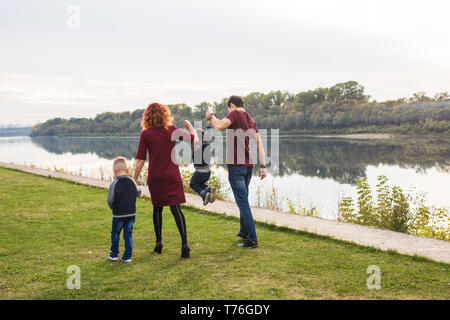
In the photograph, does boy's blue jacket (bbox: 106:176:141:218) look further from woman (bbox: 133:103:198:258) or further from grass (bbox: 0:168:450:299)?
grass (bbox: 0:168:450:299)

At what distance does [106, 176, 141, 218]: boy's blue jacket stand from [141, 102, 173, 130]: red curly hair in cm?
72

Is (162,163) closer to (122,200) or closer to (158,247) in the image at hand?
(122,200)

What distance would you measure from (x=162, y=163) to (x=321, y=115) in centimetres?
8064

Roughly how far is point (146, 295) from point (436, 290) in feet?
9.51

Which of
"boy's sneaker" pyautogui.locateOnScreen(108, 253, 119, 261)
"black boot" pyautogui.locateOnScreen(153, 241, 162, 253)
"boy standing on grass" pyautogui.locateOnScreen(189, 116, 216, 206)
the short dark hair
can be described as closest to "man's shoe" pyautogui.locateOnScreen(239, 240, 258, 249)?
"boy standing on grass" pyautogui.locateOnScreen(189, 116, 216, 206)

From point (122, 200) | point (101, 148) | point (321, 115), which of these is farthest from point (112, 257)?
point (321, 115)

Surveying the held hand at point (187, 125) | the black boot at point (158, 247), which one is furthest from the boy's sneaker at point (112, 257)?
the held hand at point (187, 125)

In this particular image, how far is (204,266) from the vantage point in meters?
4.54

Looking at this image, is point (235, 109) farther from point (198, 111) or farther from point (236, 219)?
point (198, 111)

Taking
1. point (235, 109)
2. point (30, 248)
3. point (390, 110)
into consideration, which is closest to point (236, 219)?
point (235, 109)

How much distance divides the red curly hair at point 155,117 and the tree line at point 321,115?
61576mm

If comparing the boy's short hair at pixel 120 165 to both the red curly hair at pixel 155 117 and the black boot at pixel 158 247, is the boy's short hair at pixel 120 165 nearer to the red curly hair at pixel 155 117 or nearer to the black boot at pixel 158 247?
the red curly hair at pixel 155 117

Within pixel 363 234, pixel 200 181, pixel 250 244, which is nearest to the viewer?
pixel 250 244

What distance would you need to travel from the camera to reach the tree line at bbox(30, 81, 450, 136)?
6712 centimetres
